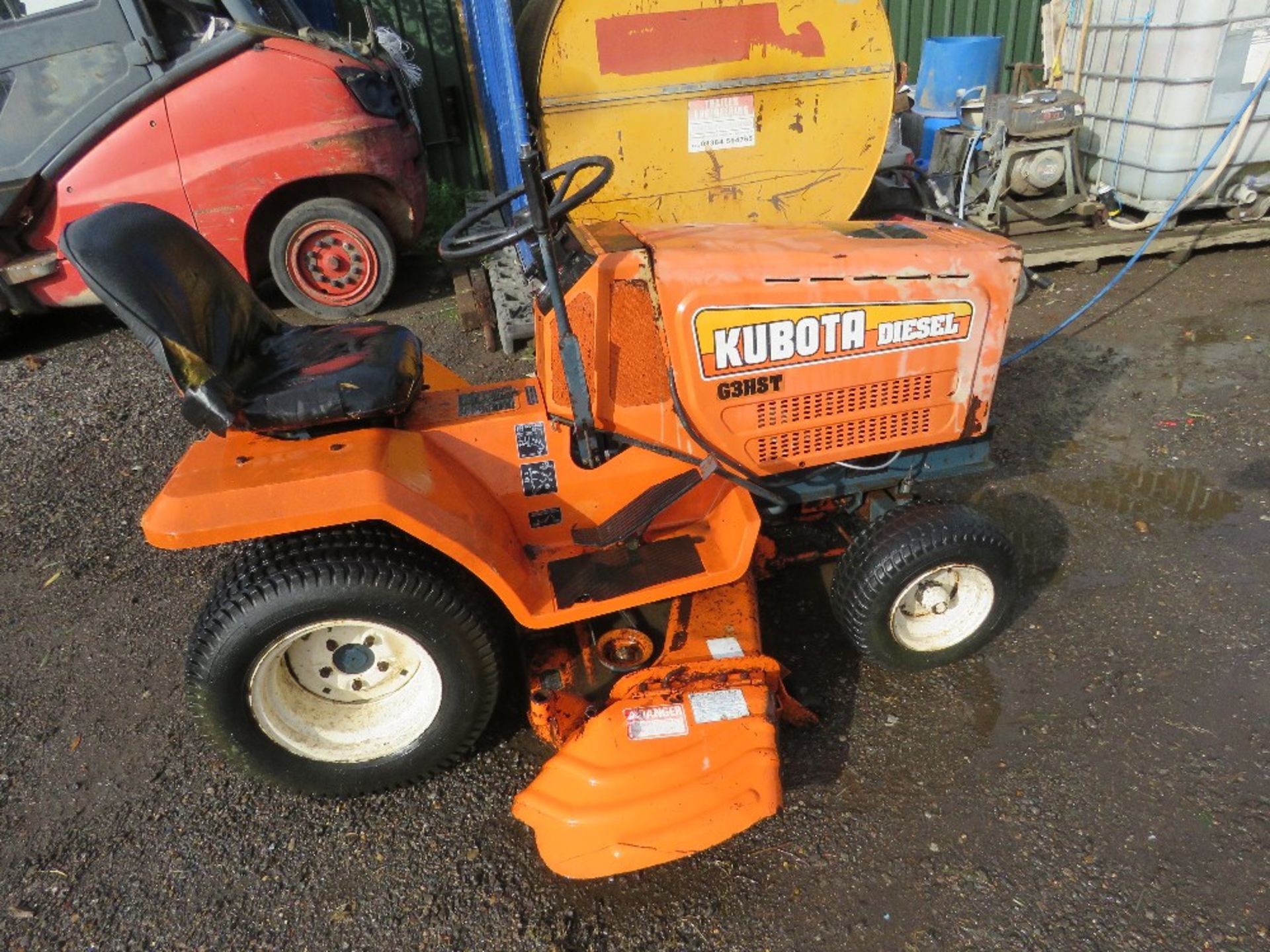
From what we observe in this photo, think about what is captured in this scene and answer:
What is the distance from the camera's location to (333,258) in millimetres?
5270

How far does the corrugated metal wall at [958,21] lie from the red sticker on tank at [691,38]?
13.1 feet

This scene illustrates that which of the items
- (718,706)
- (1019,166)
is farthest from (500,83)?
(718,706)

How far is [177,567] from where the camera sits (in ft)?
10.7

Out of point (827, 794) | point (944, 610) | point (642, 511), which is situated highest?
point (642, 511)

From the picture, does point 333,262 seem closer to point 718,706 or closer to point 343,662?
point 343,662

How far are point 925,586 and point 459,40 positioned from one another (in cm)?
662

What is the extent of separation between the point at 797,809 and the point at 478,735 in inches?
34.8

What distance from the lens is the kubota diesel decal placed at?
2201mm

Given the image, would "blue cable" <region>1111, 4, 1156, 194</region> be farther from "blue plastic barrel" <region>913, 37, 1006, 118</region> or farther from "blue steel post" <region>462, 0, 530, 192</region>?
"blue steel post" <region>462, 0, 530, 192</region>

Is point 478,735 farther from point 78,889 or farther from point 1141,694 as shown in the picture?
point 1141,694

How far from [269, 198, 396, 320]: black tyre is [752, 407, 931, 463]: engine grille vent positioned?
373cm

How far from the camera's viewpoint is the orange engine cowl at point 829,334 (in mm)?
2191

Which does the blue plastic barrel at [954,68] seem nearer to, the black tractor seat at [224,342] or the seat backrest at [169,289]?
the black tractor seat at [224,342]

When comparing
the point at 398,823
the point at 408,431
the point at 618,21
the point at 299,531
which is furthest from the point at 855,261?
the point at 618,21
